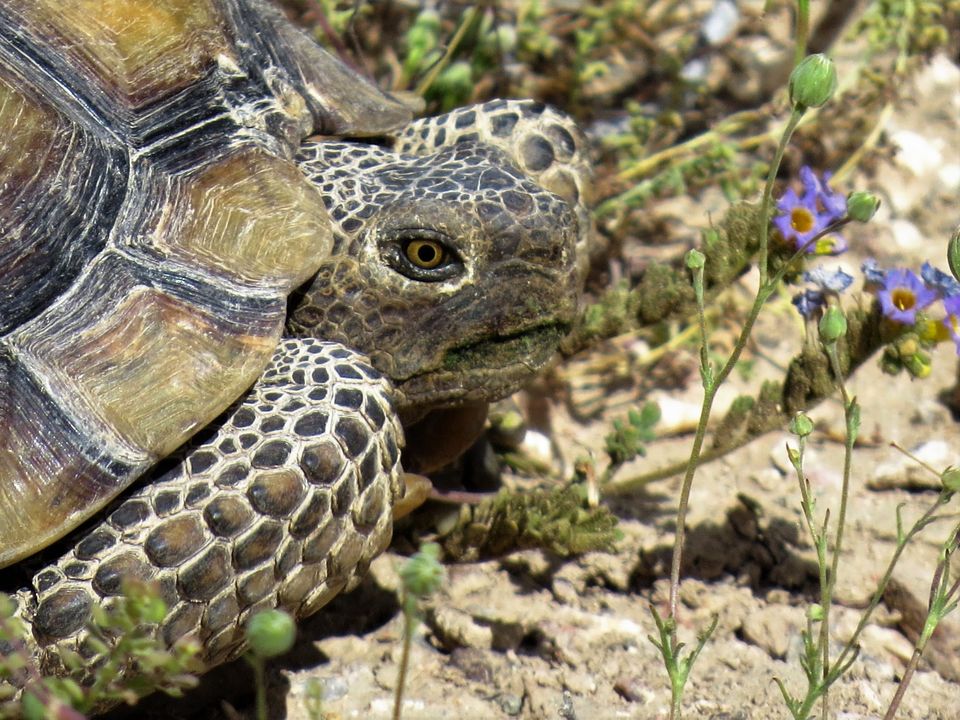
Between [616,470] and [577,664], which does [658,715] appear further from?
[616,470]

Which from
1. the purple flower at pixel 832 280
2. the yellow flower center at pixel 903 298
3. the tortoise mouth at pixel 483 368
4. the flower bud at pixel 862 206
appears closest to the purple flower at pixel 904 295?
the yellow flower center at pixel 903 298

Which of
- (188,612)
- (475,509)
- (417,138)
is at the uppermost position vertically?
(417,138)

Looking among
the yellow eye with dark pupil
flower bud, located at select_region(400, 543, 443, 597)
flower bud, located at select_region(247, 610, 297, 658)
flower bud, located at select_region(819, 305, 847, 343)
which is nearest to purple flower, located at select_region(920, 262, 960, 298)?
flower bud, located at select_region(819, 305, 847, 343)

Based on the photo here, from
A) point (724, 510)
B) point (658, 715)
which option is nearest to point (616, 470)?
point (724, 510)

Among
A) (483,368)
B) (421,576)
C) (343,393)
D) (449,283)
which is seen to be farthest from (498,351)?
(421,576)

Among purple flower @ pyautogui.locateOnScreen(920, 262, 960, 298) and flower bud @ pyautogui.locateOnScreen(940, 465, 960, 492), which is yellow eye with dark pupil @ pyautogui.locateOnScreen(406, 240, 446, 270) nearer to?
purple flower @ pyautogui.locateOnScreen(920, 262, 960, 298)

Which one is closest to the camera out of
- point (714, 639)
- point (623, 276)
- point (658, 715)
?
point (658, 715)
